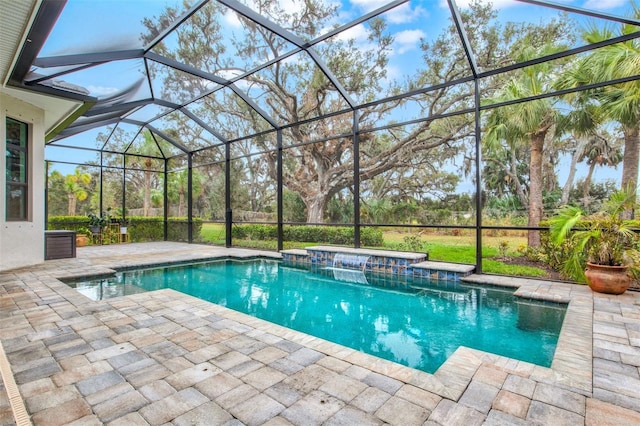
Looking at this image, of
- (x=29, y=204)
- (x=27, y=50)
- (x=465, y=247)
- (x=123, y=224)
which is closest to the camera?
(x=27, y=50)

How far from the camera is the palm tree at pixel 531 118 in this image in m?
6.41

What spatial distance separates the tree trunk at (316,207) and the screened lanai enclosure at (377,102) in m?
0.07

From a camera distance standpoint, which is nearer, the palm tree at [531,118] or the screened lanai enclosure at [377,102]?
the screened lanai enclosure at [377,102]

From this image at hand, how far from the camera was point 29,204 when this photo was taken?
671 cm

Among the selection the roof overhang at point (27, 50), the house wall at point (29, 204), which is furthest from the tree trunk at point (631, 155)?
the house wall at point (29, 204)

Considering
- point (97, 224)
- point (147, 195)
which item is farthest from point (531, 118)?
point (147, 195)

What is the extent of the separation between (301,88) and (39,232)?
7.34 m

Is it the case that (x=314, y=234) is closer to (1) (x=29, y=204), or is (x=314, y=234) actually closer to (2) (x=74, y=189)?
(1) (x=29, y=204)

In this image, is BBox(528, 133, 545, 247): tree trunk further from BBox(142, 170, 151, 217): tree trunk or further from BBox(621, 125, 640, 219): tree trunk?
BBox(142, 170, 151, 217): tree trunk

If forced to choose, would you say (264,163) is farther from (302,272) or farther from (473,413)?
(473,413)

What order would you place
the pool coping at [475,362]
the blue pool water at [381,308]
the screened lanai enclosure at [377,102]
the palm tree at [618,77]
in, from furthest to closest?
1. the screened lanai enclosure at [377,102]
2. the palm tree at [618,77]
3. the blue pool water at [381,308]
4. the pool coping at [475,362]

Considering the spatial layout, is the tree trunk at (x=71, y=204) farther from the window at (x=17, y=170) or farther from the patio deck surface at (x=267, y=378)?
the patio deck surface at (x=267, y=378)

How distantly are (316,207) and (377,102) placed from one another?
22.3 ft

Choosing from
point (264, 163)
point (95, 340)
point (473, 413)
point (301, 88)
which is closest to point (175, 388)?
point (95, 340)
